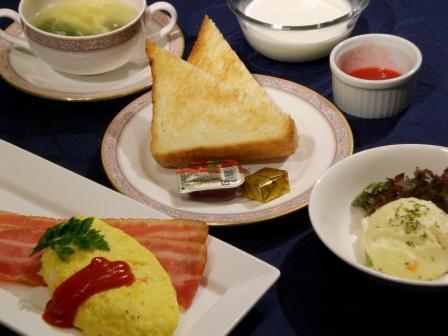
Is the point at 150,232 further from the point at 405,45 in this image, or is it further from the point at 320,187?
the point at 405,45

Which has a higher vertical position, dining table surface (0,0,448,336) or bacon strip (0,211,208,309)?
bacon strip (0,211,208,309)

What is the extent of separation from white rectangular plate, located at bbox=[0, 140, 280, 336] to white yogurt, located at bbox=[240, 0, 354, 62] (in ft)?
2.14

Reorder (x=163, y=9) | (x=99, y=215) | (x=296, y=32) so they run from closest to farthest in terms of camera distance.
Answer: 1. (x=99, y=215)
2. (x=296, y=32)
3. (x=163, y=9)

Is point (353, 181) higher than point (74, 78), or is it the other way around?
point (353, 181)

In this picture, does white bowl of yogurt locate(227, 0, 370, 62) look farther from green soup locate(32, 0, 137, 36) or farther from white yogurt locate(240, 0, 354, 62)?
green soup locate(32, 0, 137, 36)

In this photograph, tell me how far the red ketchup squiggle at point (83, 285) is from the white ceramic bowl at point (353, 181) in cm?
35

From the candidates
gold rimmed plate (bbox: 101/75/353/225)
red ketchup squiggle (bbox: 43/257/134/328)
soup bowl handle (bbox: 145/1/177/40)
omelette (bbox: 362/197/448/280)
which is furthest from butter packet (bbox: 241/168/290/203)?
soup bowl handle (bbox: 145/1/177/40)

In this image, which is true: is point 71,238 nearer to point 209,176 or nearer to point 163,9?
point 209,176

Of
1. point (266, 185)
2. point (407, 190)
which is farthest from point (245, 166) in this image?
point (407, 190)

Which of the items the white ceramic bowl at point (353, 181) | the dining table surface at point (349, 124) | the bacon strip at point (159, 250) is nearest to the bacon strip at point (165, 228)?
the bacon strip at point (159, 250)

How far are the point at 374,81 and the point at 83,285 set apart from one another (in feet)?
2.74

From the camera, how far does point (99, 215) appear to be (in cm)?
143

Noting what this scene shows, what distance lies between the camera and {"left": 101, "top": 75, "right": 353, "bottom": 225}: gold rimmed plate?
55.7 inches

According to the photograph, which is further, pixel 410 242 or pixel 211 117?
pixel 211 117
